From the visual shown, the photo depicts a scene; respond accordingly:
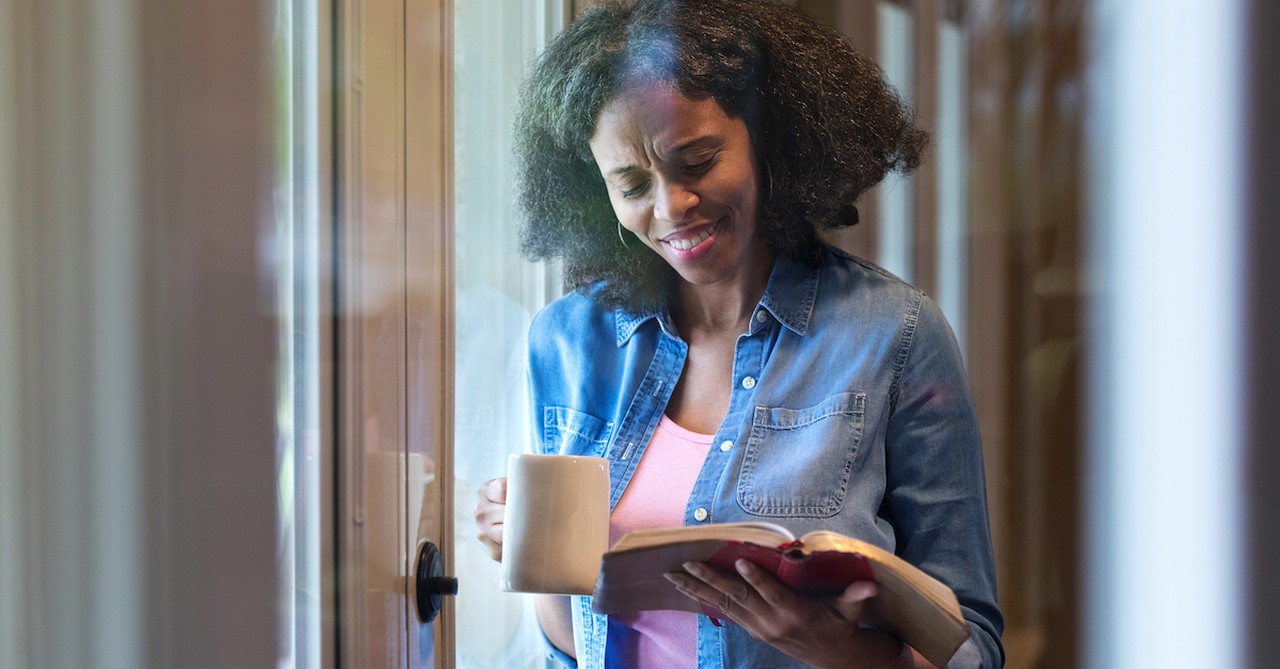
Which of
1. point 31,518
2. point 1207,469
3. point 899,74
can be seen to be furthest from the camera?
point 899,74

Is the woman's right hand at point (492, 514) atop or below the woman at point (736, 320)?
below

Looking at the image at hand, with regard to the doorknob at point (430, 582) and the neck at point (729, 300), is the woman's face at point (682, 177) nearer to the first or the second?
the neck at point (729, 300)

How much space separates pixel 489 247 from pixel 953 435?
0.43m

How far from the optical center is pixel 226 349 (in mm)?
469

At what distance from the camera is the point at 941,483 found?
0.76m

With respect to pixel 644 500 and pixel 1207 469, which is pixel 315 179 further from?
pixel 1207 469

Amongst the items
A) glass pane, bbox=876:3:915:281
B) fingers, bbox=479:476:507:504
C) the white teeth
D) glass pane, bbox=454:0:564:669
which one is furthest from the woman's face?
glass pane, bbox=876:3:915:281

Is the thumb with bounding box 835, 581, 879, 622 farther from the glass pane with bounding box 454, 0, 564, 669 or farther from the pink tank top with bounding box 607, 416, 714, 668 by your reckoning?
the glass pane with bounding box 454, 0, 564, 669

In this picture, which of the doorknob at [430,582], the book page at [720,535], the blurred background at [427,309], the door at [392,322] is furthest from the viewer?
the doorknob at [430,582]

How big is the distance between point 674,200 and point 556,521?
0.89ft

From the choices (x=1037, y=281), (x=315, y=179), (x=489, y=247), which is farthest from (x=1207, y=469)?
(x=315, y=179)

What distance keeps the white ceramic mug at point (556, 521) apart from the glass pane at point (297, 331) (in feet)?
0.45

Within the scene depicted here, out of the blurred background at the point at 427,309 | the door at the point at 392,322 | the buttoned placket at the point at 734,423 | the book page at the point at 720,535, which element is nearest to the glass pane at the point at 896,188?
the blurred background at the point at 427,309

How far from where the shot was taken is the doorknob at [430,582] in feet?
2.58
